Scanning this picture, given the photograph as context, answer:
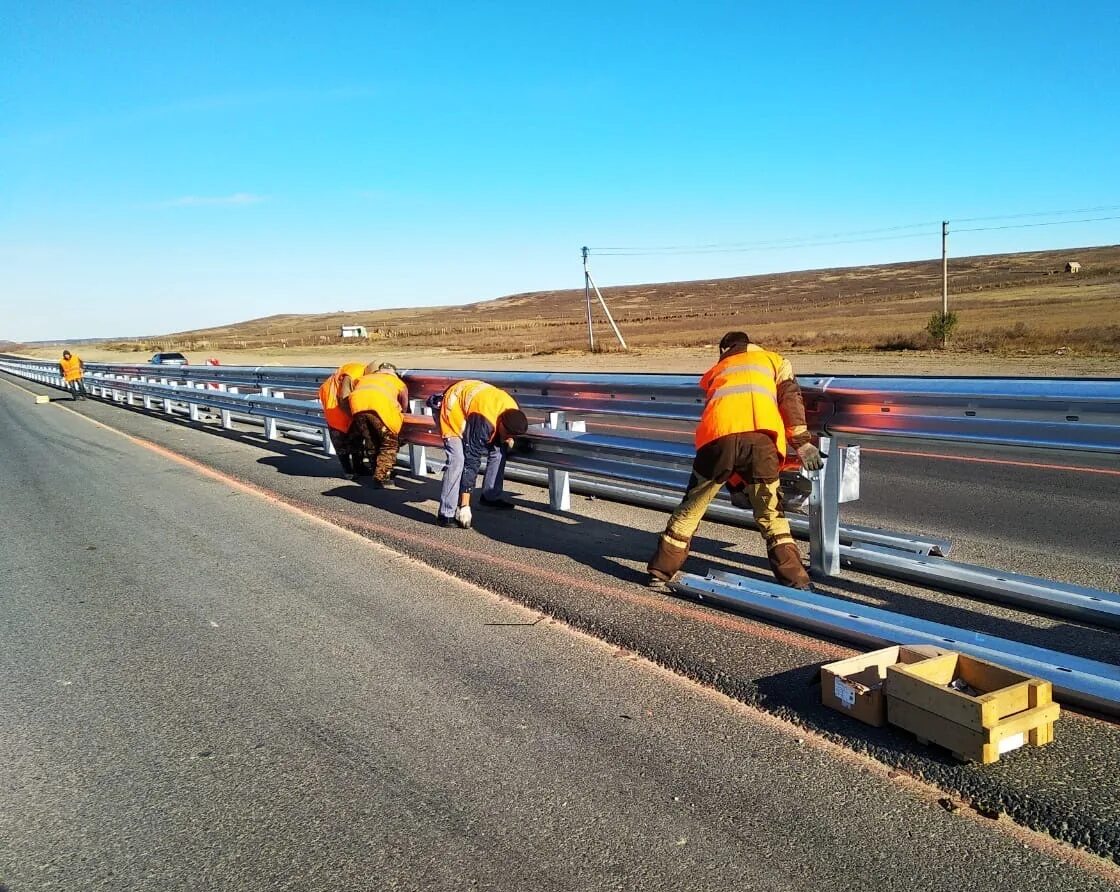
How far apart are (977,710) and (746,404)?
2.18 metres

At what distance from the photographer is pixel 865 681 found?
366cm

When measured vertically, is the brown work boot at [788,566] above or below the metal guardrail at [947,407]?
below

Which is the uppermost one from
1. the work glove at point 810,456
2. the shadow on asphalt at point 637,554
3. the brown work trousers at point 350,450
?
the work glove at point 810,456

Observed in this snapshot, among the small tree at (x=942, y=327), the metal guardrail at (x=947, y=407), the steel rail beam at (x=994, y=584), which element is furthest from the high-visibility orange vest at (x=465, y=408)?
the small tree at (x=942, y=327)

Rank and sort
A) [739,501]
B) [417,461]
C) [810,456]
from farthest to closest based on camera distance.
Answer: [417,461] → [739,501] → [810,456]

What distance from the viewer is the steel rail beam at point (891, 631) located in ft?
11.5

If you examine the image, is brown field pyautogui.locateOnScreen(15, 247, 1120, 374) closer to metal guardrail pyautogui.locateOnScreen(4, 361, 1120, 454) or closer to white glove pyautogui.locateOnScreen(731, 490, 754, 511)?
metal guardrail pyautogui.locateOnScreen(4, 361, 1120, 454)

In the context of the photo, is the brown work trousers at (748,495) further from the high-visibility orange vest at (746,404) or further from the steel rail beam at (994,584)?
the steel rail beam at (994,584)

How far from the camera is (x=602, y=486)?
817 centimetres

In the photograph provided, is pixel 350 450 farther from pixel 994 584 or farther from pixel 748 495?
pixel 994 584

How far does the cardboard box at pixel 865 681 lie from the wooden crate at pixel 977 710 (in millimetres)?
54

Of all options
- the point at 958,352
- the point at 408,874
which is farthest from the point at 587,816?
the point at 958,352

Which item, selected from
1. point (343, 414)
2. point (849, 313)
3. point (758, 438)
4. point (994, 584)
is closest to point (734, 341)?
point (758, 438)

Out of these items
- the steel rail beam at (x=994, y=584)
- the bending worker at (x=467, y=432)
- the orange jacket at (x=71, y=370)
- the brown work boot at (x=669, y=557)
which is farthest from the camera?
the orange jacket at (x=71, y=370)
